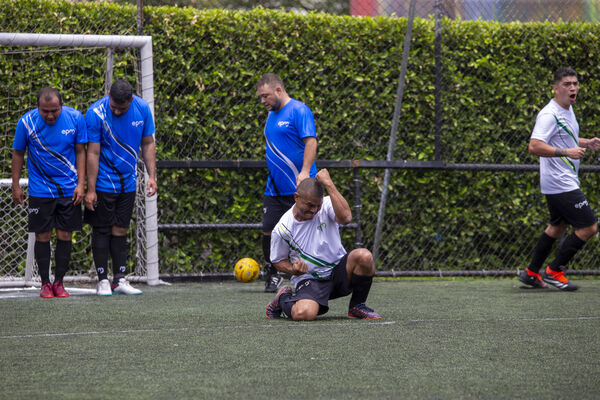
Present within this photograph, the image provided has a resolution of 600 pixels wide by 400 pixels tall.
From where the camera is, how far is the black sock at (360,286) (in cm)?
557

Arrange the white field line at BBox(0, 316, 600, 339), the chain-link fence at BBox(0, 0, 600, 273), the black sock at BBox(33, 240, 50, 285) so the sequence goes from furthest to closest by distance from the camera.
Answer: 1. the chain-link fence at BBox(0, 0, 600, 273)
2. the black sock at BBox(33, 240, 50, 285)
3. the white field line at BBox(0, 316, 600, 339)

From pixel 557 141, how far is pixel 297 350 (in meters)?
4.58

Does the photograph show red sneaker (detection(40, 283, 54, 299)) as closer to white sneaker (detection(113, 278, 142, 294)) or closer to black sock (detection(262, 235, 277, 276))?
white sneaker (detection(113, 278, 142, 294))

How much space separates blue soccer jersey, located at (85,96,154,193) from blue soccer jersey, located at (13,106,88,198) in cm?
22

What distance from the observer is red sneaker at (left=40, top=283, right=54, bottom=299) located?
729cm

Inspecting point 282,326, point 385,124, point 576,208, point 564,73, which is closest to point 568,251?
point 576,208

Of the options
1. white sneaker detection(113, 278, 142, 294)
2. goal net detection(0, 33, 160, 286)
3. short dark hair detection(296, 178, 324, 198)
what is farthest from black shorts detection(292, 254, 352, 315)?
goal net detection(0, 33, 160, 286)

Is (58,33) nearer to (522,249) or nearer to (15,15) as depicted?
(15,15)

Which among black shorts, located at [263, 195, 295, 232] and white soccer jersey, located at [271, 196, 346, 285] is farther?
black shorts, located at [263, 195, 295, 232]

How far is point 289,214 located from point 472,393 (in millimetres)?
2613

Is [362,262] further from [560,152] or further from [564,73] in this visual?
[564,73]

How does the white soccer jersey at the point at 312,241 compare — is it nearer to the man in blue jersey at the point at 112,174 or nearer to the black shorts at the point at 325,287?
the black shorts at the point at 325,287

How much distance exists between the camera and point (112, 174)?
7.51m

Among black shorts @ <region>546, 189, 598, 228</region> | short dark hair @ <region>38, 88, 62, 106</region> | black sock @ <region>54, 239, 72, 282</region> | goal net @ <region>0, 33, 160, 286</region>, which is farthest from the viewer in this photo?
goal net @ <region>0, 33, 160, 286</region>
